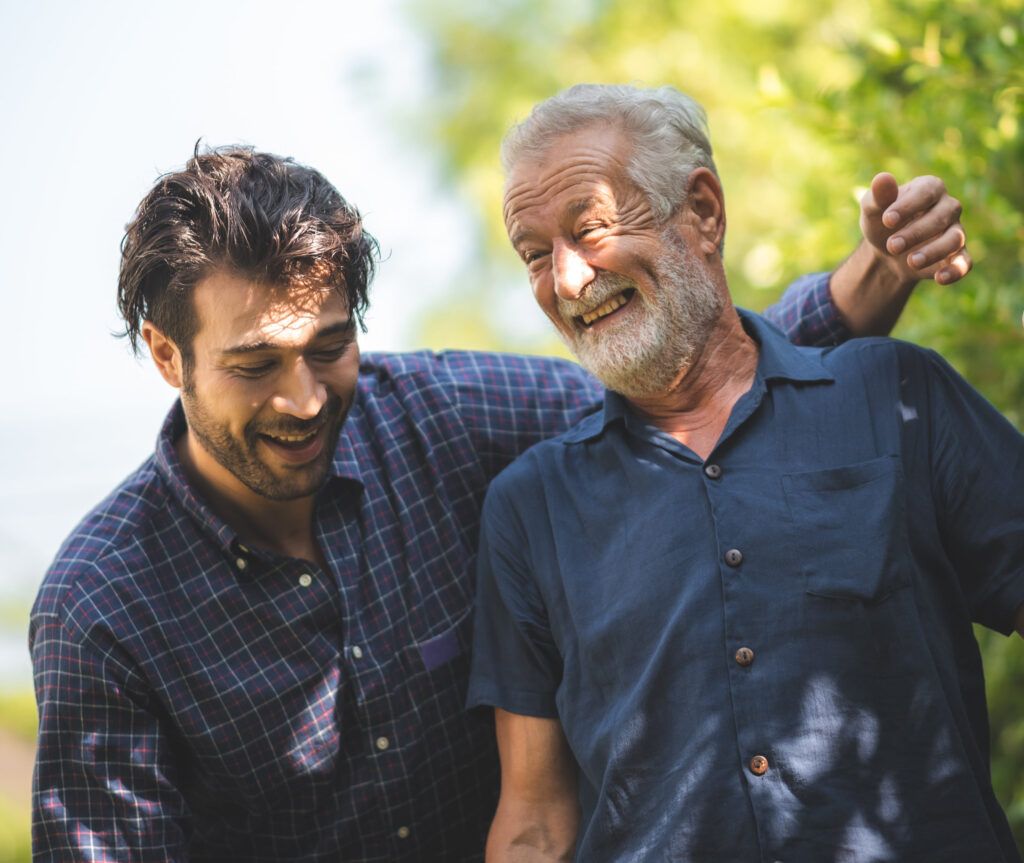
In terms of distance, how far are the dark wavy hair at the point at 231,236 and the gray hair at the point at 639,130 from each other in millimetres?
434

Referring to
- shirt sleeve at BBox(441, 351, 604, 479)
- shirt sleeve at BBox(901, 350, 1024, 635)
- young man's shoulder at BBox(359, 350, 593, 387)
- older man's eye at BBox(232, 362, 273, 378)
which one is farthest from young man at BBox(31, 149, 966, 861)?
shirt sleeve at BBox(901, 350, 1024, 635)

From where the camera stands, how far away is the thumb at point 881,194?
7.06ft

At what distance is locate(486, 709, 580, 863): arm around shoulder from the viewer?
7.66 feet

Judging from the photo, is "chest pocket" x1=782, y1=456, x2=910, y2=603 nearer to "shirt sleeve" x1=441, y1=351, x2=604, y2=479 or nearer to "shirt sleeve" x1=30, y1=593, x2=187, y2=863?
"shirt sleeve" x1=441, y1=351, x2=604, y2=479

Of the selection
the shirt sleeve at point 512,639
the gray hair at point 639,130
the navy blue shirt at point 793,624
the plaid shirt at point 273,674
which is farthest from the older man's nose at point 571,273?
the plaid shirt at point 273,674

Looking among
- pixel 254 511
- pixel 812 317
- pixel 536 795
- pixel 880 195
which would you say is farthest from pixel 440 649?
pixel 880 195

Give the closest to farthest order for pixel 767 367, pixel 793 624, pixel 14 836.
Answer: pixel 793 624, pixel 767 367, pixel 14 836

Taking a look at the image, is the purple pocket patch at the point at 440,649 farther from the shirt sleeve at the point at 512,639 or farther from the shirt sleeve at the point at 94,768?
the shirt sleeve at the point at 94,768

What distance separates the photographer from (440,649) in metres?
2.60

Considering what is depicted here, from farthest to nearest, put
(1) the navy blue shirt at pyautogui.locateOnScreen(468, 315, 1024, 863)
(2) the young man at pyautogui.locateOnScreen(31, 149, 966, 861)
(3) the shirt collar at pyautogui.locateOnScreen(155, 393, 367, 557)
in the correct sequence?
(3) the shirt collar at pyautogui.locateOnScreen(155, 393, 367, 557)
(2) the young man at pyautogui.locateOnScreen(31, 149, 966, 861)
(1) the navy blue shirt at pyautogui.locateOnScreen(468, 315, 1024, 863)

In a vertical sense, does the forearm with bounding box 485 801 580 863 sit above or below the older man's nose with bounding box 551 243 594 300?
below

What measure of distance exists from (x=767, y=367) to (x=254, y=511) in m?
1.14

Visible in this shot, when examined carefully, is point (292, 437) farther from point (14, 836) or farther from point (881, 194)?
point (14, 836)

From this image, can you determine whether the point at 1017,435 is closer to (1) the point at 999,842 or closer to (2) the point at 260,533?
(1) the point at 999,842
